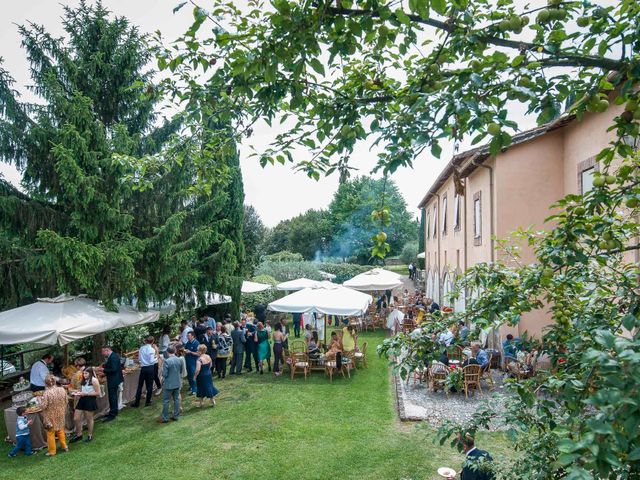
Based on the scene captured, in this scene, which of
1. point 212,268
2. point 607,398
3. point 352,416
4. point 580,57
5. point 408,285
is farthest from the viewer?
point 408,285

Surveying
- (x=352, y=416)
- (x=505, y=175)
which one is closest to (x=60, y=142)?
(x=352, y=416)

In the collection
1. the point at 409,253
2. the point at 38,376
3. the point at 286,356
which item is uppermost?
the point at 409,253

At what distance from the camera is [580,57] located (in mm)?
2457

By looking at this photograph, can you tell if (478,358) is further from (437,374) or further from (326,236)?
(326,236)

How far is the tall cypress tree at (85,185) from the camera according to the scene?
12.4 meters

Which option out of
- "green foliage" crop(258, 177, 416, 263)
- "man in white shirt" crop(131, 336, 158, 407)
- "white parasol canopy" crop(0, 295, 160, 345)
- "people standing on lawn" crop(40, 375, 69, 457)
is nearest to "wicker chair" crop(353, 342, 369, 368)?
"man in white shirt" crop(131, 336, 158, 407)

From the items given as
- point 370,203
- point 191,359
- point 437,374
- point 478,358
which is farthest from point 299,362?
point 370,203

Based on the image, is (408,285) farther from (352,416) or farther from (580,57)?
(580,57)

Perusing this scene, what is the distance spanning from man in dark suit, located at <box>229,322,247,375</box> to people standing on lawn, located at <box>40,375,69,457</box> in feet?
20.0

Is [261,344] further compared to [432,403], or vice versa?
[261,344]

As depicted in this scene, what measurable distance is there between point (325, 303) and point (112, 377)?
638cm

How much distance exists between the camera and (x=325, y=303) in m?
14.3

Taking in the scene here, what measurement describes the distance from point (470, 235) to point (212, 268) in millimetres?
10350

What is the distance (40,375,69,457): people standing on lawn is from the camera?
8953 mm
